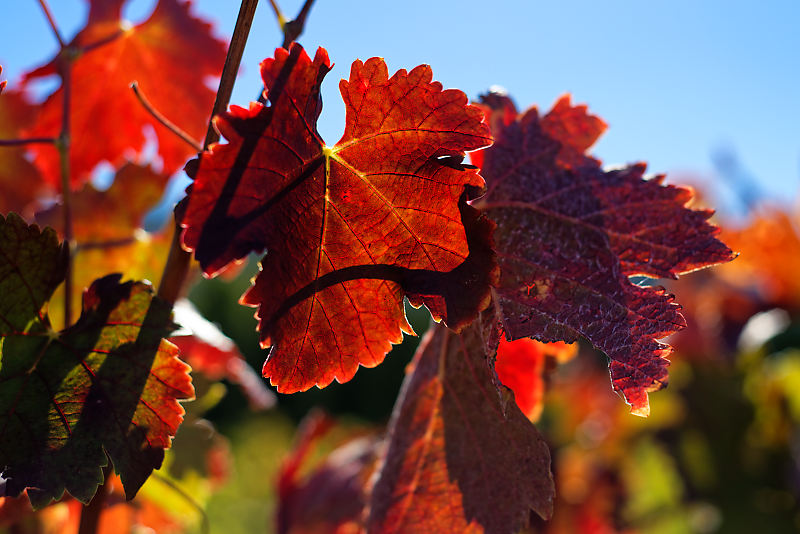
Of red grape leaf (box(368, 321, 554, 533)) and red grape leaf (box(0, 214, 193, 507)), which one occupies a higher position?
red grape leaf (box(0, 214, 193, 507))

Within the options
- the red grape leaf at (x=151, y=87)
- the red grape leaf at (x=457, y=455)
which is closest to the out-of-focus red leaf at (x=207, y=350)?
the red grape leaf at (x=151, y=87)

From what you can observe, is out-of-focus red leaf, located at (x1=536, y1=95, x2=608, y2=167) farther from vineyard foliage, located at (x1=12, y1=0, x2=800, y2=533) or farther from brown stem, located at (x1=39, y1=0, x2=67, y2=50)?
brown stem, located at (x1=39, y1=0, x2=67, y2=50)

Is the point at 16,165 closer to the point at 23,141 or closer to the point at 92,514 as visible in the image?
the point at 23,141

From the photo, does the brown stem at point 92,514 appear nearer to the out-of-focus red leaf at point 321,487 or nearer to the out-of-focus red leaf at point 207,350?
the out-of-focus red leaf at point 207,350

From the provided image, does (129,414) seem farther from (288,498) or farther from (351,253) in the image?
(288,498)

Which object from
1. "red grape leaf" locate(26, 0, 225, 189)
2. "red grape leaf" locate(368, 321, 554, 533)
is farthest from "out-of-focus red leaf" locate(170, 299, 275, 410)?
"red grape leaf" locate(368, 321, 554, 533)

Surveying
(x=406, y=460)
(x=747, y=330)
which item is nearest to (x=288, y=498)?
(x=406, y=460)
